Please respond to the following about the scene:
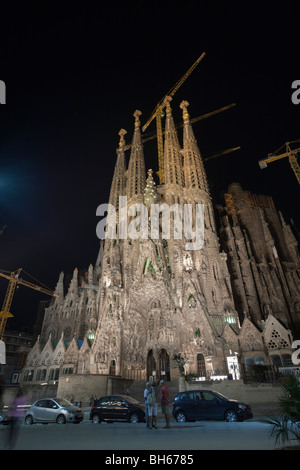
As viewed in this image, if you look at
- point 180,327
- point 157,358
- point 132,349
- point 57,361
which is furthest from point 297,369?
point 57,361

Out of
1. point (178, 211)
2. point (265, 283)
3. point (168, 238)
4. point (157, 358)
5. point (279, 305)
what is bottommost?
point (157, 358)

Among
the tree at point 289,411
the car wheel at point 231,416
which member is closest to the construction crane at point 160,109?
the car wheel at point 231,416

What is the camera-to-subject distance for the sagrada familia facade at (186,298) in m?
32.4

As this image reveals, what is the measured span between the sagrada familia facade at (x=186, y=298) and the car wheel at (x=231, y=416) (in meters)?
17.7

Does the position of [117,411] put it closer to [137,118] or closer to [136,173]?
[136,173]

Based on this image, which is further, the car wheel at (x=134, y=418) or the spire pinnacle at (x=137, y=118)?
the spire pinnacle at (x=137, y=118)

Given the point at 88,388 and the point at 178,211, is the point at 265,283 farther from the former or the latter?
the point at 88,388

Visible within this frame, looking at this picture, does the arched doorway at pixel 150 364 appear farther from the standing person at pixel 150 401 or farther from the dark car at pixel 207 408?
the standing person at pixel 150 401

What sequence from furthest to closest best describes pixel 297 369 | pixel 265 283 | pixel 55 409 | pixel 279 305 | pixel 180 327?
pixel 265 283 → pixel 279 305 → pixel 180 327 → pixel 297 369 → pixel 55 409

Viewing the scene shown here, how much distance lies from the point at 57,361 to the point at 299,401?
4669cm

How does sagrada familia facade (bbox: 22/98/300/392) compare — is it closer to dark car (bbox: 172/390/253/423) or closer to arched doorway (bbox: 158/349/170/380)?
arched doorway (bbox: 158/349/170/380)

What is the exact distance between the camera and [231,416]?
11367 millimetres

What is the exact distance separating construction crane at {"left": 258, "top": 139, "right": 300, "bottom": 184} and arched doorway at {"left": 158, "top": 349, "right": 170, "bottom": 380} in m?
39.8

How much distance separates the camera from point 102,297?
41062 millimetres
